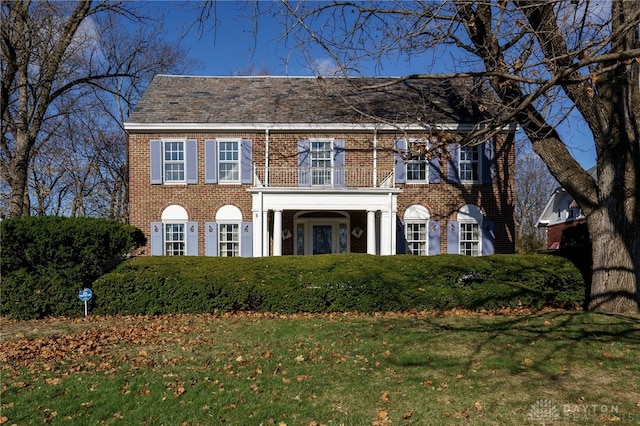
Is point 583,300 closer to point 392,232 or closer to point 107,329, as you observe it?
point 392,232

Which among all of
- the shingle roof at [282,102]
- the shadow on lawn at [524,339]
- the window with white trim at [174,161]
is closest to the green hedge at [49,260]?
the window with white trim at [174,161]

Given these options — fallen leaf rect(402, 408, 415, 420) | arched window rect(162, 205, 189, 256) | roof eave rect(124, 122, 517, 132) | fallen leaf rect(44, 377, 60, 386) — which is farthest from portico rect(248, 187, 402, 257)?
fallen leaf rect(402, 408, 415, 420)

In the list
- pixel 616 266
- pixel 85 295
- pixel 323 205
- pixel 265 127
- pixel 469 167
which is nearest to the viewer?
pixel 616 266

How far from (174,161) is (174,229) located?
243 centimetres

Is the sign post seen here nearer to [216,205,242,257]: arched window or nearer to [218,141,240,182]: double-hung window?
[216,205,242,257]: arched window

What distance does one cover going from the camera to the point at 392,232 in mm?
→ 14211

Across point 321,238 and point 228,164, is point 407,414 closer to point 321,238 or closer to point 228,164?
point 321,238

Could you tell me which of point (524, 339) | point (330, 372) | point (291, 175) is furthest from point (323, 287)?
point (291, 175)

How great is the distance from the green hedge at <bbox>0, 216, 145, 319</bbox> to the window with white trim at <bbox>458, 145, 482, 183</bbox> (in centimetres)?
1152

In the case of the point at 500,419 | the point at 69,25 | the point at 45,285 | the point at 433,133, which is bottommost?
the point at 500,419

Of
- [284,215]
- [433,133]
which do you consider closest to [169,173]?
[284,215]

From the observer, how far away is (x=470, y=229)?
15758mm

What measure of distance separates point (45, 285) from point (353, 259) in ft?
22.1

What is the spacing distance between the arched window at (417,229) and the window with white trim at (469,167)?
1.92 metres
